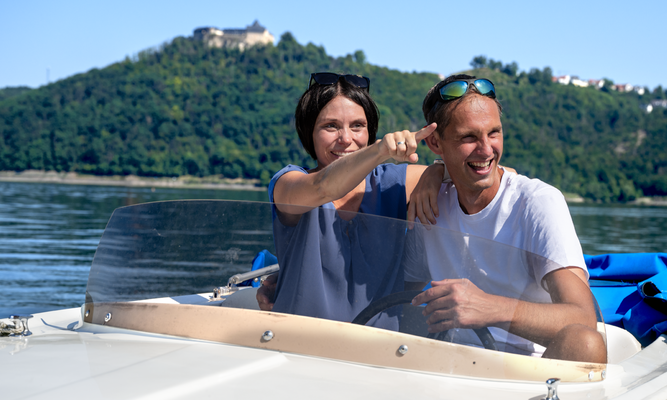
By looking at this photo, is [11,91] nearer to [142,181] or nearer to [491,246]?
[142,181]

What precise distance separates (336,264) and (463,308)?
0.38 meters

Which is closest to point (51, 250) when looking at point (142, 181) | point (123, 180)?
point (142, 181)

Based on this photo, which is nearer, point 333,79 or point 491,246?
point 491,246

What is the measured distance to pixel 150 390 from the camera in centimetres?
120

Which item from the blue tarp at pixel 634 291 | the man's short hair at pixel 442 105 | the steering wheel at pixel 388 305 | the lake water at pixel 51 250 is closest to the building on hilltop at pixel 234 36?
the lake water at pixel 51 250

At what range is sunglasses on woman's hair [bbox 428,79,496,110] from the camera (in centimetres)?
197

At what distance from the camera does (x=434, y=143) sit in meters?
2.09

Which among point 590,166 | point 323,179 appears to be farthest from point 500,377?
point 590,166

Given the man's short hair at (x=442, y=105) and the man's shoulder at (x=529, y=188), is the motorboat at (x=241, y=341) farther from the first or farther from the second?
the man's short hair at (x=442, y=105)

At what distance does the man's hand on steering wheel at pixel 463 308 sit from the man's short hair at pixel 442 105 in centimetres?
71

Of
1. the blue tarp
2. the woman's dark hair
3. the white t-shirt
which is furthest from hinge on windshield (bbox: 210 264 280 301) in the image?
the blue tarp

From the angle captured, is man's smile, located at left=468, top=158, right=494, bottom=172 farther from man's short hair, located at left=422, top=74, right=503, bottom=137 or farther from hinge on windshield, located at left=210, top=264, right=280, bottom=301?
hinge on windshield, located at left=210, top=264, right=280, bottom=301

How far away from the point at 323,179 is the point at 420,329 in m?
0.55

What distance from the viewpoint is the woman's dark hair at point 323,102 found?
7.33 ft
